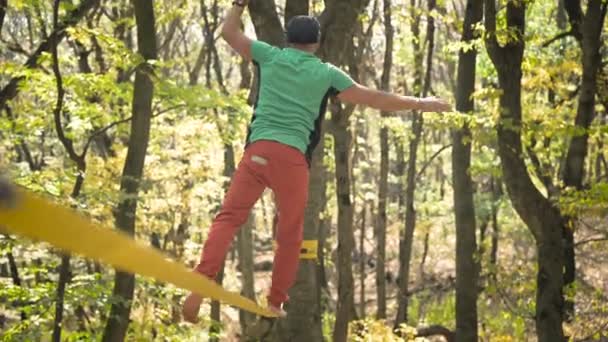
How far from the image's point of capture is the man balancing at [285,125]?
403cm

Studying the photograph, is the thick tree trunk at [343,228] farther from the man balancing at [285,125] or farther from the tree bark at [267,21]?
the man balancing at [285,125]

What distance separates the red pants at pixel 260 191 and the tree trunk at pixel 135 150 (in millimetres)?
4319

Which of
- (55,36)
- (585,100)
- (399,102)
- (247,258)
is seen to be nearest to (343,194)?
(585,100)

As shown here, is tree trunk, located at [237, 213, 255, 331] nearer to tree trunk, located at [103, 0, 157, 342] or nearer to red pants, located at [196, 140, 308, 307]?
tree trunk, located at [103, 0, 157, 342]

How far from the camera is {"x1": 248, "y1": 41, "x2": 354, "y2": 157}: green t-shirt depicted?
4090 mm

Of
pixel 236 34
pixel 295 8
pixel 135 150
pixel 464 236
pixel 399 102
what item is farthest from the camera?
pixel 464 236

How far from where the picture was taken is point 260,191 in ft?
13.6

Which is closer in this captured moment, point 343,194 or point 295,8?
point 295,8

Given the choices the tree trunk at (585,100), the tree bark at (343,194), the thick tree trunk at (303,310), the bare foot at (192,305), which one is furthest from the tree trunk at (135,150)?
the tree trunk at (585,100)

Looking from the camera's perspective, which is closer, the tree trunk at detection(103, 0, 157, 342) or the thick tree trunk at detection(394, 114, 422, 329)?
the tree trunk at detection(103, 0, 157, 342)

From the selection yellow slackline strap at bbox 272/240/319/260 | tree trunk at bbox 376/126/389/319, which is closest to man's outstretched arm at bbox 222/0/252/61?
yellow slackline strap at bbox 272/240/319/260

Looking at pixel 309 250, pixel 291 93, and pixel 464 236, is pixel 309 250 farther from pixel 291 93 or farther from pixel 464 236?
pixel 464 236

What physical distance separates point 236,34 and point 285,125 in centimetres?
62

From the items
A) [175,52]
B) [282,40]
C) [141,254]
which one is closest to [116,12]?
[175,52]
